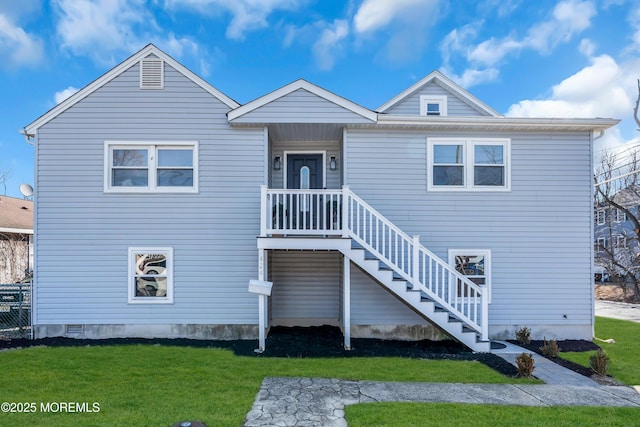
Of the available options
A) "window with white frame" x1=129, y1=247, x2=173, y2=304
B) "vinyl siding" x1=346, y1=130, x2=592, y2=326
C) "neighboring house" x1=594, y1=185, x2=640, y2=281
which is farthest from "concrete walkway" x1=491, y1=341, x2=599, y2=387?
"neighboring house" x1=594, y1=185, x2=640, y2=281

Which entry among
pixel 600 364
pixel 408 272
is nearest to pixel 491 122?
pixel 408 272

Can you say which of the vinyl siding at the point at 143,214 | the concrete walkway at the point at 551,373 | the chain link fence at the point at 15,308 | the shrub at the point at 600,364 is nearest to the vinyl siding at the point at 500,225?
the concrete walkway at the point at 551,373

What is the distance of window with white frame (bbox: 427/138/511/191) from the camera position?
28.2 feet

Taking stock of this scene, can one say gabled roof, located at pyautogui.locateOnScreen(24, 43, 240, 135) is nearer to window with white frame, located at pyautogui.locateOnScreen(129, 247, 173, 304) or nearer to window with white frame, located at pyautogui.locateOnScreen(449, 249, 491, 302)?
window with white frame, located at pyautogui.locateOnScreen(129, 247, 173, 304)

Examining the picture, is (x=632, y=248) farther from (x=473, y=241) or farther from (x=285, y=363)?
(x=285, y=363)

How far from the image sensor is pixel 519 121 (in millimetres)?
8383

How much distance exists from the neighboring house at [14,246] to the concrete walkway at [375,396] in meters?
14.2

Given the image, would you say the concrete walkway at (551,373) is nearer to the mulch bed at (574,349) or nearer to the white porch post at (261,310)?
the mulch bed at (574,349)

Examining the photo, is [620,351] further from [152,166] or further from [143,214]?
[152,166]

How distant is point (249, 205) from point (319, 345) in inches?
138

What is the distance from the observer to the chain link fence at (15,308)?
28.3ft

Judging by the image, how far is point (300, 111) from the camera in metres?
8.16

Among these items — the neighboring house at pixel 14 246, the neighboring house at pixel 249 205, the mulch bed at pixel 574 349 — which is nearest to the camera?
the mulch bed at pixel 574 349

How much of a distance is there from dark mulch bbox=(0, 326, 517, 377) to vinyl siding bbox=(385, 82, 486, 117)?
23.8 feet
